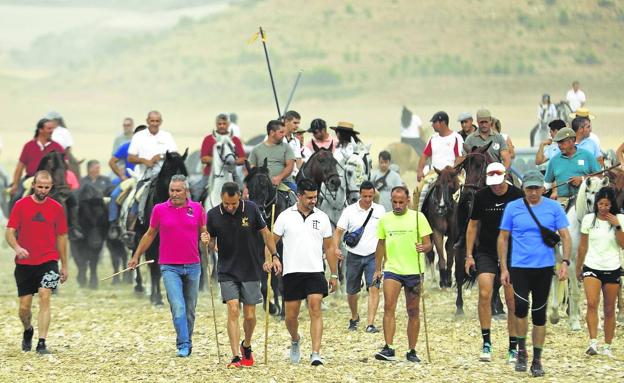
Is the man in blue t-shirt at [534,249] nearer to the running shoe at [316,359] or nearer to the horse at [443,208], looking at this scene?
the running shoe at [316,359]

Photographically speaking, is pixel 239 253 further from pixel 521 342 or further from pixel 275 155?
pixel 275 155

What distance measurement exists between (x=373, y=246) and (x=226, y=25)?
100 metres

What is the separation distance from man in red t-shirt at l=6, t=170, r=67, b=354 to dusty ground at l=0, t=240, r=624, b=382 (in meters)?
0.65

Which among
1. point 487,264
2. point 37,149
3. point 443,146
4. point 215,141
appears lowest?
point 487,264

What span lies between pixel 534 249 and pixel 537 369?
3.70 ft

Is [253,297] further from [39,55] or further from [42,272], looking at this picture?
[39,55]

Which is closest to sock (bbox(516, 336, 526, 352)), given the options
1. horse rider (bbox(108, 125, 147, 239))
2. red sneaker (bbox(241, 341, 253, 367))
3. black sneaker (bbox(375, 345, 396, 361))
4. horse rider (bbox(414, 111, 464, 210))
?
black sneaker (bbox(375, 345, 396, 361))

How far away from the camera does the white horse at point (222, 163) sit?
68.2ft

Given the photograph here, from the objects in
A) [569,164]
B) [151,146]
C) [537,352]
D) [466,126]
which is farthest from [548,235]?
[151,146]

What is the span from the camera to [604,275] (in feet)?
52.5

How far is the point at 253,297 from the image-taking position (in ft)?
49.5

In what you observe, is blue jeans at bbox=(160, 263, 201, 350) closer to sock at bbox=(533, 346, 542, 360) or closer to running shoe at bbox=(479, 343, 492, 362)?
running shoe at bbox=(479, 343, 492, 362)

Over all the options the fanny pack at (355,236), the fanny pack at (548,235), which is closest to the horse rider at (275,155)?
the fanny pack at (355,236)

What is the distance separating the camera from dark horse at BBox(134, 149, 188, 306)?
819 inches
